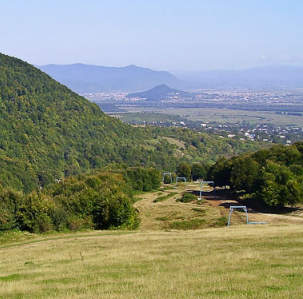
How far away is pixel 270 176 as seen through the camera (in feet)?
220

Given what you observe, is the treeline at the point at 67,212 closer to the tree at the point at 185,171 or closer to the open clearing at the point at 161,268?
the open clearing at the point at 161,268

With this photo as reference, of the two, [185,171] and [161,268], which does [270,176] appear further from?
[185,171]

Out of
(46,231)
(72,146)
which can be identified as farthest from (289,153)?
(72,146)

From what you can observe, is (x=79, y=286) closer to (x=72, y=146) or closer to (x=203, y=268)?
(x=203, y=268)

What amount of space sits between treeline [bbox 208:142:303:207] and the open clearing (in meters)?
31.4

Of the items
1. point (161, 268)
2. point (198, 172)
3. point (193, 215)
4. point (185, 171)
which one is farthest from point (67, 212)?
point (185, 171)

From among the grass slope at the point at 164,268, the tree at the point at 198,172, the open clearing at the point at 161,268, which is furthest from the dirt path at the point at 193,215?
the tree at the point at 198,172

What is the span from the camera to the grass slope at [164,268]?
53.1 feet

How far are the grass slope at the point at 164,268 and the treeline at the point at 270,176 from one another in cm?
3144

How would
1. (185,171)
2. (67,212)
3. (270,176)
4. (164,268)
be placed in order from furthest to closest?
(185,171)
(270,176)
(67,212)
(164,268)

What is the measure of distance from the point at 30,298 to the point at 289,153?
7341cm

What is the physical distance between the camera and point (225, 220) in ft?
184

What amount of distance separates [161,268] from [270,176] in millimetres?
47449

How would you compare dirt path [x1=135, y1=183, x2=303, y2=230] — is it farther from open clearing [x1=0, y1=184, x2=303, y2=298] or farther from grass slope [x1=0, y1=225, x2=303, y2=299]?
grass slope [x1=0, y1=225, x2=303, y2=299]
